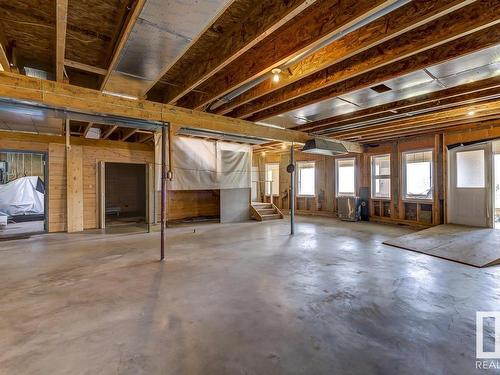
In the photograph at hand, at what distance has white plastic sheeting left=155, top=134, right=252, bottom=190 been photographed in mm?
6344

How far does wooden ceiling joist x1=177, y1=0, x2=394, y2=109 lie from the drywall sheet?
14.7ft

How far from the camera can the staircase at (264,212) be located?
8091 millimetres

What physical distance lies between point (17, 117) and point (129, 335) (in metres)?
4.87

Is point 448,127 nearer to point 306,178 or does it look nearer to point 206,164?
point 306,178

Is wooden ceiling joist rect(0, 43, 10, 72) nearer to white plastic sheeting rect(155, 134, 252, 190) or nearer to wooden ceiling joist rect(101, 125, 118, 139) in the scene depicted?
wooden ceiling joist rect(101, 125, 118, 139)

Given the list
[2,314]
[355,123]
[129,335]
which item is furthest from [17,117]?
[355,123]

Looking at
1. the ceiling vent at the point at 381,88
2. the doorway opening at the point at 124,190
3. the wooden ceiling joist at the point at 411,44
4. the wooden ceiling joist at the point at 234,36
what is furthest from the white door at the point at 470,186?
the doorway opening at the point at 124,190

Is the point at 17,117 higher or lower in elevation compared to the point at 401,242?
higher

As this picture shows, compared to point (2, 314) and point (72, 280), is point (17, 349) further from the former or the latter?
point (72, 280)

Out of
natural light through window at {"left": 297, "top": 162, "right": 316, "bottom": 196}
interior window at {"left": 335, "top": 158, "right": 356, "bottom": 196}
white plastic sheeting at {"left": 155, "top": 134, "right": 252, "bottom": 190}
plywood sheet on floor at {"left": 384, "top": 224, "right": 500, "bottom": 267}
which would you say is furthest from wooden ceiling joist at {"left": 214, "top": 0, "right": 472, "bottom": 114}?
natural light through window at {"left": 297, "top": 162, "right": 316, "bottom": 196}

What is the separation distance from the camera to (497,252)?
153 inches

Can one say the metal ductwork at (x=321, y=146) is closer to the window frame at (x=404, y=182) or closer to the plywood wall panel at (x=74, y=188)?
the window frame at (x=404, y=182)

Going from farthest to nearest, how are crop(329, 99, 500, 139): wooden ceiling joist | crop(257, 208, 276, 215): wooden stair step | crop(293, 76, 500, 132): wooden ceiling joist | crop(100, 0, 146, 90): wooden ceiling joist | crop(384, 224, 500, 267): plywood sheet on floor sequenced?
1. crop(257, 208, 276, 215): wooden stair step
2. crop(329, 99, 500, 139): wooden ceiling joist
3. crop(384, 224, 500, 267): plywood sheet on floor
4. crop(293, 76, 500, 132): wooden ceiling joist
5. crop(100, 0, 146, 90): wooden ceiling joist

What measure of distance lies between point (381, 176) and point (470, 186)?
2.16 metres
